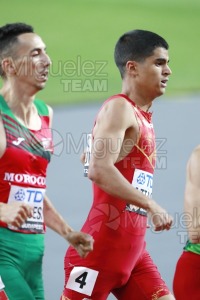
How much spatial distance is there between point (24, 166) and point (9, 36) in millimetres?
813

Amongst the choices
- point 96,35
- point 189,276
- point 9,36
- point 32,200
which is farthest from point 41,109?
point 96,35

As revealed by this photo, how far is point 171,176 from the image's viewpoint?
1062cm

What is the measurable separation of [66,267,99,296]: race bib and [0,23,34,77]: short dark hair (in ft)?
3.91

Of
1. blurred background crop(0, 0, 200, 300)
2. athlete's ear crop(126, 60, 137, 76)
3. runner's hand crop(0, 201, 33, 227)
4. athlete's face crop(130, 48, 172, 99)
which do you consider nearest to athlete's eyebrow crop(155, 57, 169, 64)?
athlete's face crop(130, 48, 172, 99)

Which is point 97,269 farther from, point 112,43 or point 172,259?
point 112,43

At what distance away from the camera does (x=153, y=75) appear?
583cm

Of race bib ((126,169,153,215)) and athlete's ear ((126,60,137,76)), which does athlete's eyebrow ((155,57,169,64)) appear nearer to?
athlete's ear ((126,60,137,76))

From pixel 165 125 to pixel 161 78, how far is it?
6286mm

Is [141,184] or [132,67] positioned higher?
[132,67]

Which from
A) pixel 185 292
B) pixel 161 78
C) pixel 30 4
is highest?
pixel 30 4

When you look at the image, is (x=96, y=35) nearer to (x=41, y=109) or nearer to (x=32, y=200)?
(x=41, y=109)

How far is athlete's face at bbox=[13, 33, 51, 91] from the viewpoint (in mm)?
5371

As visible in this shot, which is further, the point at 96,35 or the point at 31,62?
the point at 96,35

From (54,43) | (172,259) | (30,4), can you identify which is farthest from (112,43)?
(172,259)
